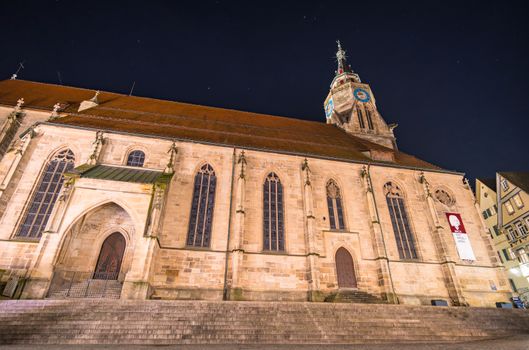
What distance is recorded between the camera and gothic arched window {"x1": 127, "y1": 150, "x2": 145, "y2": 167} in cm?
1516

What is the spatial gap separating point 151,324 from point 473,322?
462 inches

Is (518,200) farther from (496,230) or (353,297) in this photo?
(353,297)

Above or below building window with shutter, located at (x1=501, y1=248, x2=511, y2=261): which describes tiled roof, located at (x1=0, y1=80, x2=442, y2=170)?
above

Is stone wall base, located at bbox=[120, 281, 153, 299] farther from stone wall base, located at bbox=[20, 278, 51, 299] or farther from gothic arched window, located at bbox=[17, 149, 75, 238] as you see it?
gothic arched window, located at bbox=[17, 149, 75, 238]

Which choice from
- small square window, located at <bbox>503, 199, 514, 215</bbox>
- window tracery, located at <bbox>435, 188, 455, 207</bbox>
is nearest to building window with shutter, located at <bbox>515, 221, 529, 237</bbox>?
small square window, located at <bbox>503, 199, 514, 215</bbox>

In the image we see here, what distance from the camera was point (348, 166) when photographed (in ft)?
58.2

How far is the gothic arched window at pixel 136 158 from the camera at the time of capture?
49.8 ft

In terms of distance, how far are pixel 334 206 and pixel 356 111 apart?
1391 centimetres

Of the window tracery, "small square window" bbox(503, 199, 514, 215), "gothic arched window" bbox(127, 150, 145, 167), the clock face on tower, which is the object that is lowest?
the window tracery

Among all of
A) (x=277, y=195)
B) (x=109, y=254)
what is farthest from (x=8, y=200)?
(x=277, y=195)

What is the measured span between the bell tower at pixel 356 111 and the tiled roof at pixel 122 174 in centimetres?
1813

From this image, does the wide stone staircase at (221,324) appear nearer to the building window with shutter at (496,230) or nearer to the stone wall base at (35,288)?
the stone wall base at (35,288)

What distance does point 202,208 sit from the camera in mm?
14383

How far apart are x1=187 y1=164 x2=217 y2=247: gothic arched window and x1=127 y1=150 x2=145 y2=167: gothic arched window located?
3.22 m
